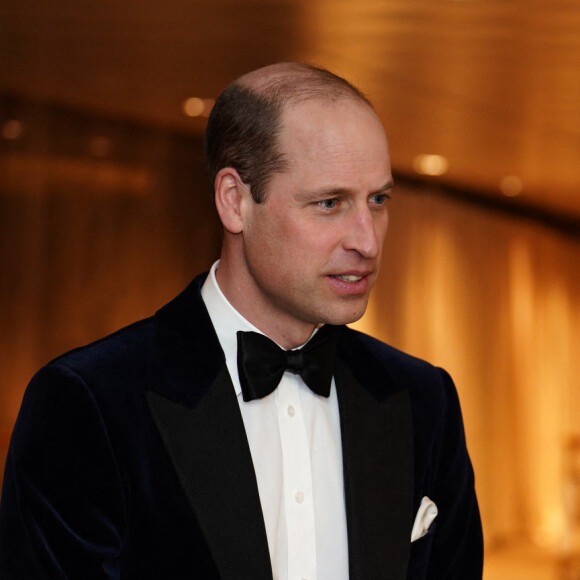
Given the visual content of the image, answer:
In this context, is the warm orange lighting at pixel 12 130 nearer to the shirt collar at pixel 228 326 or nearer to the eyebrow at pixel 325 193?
the shirt collar at pixel 228 326

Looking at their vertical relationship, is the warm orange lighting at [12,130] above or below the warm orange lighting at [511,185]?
above

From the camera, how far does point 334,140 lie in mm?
1674

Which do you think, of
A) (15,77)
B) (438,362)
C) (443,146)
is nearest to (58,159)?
(15,77)

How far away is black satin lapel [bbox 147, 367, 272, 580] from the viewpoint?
1.62 meters

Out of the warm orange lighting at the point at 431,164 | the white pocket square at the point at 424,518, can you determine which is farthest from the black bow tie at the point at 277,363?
the warm orange lighting at the point at 431,164

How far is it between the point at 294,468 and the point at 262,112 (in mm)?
662

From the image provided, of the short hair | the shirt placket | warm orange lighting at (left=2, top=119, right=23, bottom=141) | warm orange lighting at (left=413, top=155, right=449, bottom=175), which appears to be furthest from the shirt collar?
A: warm orange lighting at (left=413, top=155, right=449, bottom=175)

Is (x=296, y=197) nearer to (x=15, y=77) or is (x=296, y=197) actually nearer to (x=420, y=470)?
(x=420, y=470)

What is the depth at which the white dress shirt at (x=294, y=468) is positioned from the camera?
1731 mm

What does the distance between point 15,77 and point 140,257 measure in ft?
4.85

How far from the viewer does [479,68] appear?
4559 mm

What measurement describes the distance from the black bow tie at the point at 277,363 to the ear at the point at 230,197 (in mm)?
207

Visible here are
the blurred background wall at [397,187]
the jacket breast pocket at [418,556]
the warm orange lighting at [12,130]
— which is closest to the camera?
the jacket breast pocket at [418,556]

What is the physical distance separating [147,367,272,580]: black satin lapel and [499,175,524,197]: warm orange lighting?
6577mm
